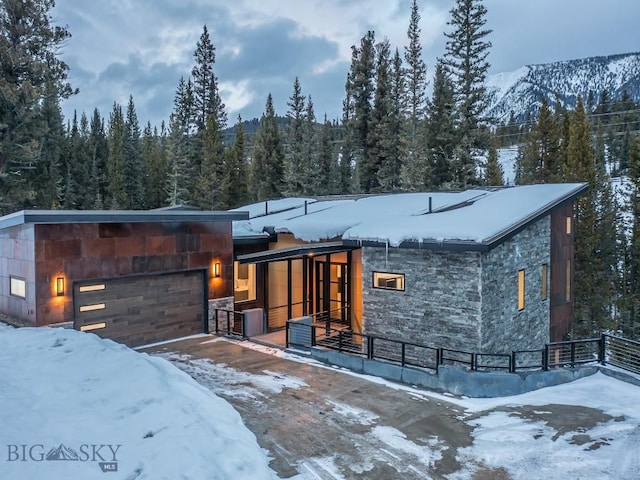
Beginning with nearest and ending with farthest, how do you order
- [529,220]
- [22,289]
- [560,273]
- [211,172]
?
[22,289] → [529,220] → [560,273] → [211,172]

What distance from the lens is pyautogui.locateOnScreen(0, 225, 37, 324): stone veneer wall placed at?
35.0 ft

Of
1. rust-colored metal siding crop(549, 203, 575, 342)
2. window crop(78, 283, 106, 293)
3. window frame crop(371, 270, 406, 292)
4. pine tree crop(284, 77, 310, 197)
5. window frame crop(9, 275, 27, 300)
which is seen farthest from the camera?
pine tree crop(284, 77, 310, 197)

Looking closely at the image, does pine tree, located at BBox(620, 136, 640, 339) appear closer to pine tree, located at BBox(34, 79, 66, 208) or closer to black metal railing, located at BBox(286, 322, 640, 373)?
black metal railing, located at BBox(286, 322, 640, 373)

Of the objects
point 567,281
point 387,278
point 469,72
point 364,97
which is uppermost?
point 364,97

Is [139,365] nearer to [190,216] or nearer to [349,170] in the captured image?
[190,216]

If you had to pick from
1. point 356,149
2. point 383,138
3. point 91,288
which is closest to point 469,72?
point 383,138

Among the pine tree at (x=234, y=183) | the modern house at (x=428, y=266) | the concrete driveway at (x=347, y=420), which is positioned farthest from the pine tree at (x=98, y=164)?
the concrete driveway at (x=347, y=420)

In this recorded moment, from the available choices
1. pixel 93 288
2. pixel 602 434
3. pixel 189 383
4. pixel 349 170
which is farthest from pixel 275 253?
pixel 349 170

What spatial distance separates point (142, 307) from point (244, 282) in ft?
14.1

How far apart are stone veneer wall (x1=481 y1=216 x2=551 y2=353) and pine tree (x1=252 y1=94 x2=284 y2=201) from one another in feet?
89.1

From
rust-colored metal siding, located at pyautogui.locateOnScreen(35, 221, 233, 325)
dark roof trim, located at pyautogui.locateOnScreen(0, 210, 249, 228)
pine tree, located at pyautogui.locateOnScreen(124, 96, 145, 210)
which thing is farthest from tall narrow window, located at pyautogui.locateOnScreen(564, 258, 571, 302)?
pine tree, located at pyautogui.locateOnScreen(124, 96, 145, 210)

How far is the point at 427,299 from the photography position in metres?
11.5

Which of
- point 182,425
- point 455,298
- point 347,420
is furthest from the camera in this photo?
point 455,298

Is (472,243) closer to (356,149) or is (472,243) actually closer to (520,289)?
(520,289)
